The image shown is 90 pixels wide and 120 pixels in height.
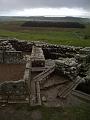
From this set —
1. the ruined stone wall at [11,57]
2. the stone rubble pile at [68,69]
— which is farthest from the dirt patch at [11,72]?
the stone rubble pile at [68,69]

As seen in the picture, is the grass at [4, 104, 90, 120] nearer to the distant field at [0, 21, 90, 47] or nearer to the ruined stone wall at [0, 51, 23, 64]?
the ruined stone wall at [0, 51, 23, 64]

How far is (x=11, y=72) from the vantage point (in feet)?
46.7

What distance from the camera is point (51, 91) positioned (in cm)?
1236

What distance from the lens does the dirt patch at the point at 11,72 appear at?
13.0m

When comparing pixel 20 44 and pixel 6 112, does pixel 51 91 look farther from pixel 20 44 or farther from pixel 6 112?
pixel 20 44

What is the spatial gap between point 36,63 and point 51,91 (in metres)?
3.62

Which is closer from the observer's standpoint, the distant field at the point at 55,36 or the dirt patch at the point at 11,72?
the dirt patch at the point at 11,72

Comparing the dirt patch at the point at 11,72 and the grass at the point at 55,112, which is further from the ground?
the dirt patch at the point at 11,72

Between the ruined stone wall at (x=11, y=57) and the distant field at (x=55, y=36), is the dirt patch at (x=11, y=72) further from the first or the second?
the distant field at (x=55, y=36)

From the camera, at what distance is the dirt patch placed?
1303 cm

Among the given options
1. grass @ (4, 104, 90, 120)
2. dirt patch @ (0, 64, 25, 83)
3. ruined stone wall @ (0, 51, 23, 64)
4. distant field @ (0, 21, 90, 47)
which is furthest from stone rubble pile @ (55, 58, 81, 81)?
distant field @ (0, 21, 90, 47)

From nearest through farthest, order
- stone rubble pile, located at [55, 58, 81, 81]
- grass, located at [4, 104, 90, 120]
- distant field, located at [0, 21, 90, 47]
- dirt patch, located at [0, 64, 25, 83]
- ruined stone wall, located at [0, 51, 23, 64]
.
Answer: grass, located at [4, 104, 90, 120] → dirt patch, located at [0, 64, 25, 83] → stone rubble pile, located at [55, 58, 81, 81] → ruined stone wall, located at [0, 51, 23, 64] → distant field, located at [0, 21, 90, 47]

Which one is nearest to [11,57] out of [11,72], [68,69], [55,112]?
[11,72]

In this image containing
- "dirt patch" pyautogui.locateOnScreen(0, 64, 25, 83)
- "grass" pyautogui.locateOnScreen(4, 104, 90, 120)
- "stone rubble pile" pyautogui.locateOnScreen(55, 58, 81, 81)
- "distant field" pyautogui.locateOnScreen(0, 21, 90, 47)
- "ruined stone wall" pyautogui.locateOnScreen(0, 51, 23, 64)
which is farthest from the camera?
"distant field" pyautogui.locateOnScreen(0, 21, 90, 47)
